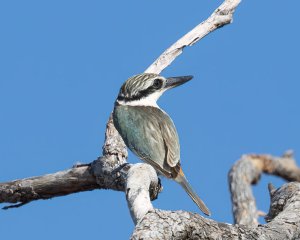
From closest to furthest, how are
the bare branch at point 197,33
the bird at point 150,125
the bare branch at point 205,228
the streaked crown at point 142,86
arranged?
the bare branch at point 205,228
the bird at point 150,125
the streaked crown at point 142,86
the bare branch at point 197,33

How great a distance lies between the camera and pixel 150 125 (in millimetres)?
8133

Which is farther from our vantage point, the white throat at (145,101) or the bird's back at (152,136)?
the white throat at (145,101)

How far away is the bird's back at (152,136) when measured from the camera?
7809mm

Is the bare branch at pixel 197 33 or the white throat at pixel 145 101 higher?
the bare branch at pixel 197 33

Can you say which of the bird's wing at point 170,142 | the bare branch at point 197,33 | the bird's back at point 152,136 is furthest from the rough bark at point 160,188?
the bird's wing at point 170,142

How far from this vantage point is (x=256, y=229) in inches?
232

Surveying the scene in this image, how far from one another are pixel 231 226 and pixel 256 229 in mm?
230

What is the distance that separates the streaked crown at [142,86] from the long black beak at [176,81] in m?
0.07

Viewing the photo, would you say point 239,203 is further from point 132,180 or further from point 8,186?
point 132,180

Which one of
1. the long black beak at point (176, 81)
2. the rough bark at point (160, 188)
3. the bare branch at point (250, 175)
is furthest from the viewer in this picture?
the bare branch at point (250, 175)

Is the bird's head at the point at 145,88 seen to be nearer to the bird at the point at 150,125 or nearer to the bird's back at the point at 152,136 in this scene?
the bird at the point at 150,125

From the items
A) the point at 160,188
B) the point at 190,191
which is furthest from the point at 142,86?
the point at 160,188

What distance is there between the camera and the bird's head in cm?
846

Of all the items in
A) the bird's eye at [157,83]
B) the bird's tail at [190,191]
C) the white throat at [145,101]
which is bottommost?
the bird's tail at [190,191]
